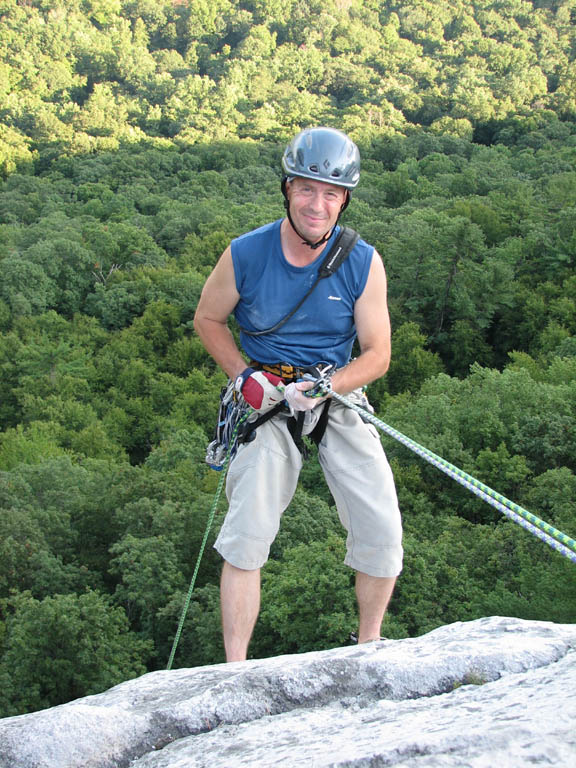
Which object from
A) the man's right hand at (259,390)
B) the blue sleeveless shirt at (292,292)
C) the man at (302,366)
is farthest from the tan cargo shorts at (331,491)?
the blue sleeveless shirt at (292,292)

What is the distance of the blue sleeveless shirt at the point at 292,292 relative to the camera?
4086 mm

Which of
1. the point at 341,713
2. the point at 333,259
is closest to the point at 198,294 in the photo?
the point at 333,259

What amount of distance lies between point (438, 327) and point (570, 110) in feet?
224

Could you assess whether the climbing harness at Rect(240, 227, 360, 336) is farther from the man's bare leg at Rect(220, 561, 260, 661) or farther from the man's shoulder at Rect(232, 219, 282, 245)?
the man's bare leg at Rect(220, 561, 260, 661)

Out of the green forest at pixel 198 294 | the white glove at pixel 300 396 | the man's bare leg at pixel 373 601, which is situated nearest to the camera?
the white glove at pixel 300 396

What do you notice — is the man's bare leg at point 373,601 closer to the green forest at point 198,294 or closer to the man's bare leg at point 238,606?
the man's bare leg at point 238,606

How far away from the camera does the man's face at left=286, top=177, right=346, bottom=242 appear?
393cm

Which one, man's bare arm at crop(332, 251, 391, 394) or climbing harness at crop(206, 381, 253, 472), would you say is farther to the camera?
climbing harness at crop(206, 381, 253, 472)

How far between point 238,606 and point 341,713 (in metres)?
1.24

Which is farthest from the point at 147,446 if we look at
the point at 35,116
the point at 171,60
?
the point at 171,60

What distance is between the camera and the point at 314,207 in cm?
392

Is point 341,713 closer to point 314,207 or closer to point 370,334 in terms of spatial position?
point 370,334

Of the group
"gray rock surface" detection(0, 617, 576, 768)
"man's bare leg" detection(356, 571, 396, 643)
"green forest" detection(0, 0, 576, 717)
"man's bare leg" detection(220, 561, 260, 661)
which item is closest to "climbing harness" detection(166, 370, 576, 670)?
"man's bare leg" detection(220, 561, 260, 661)

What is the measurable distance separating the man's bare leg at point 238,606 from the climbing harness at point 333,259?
4.22 feet
